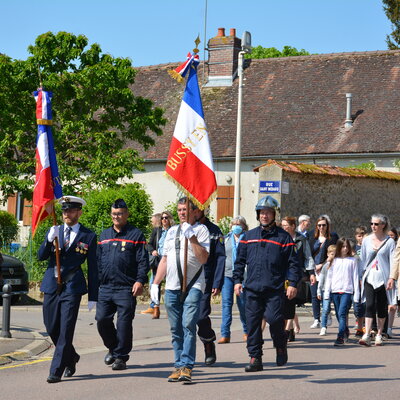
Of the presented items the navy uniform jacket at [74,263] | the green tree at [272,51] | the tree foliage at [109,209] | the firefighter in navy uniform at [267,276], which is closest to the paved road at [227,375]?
the firefighter in navy uniform at [267,276]

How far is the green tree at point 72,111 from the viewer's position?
2838cm

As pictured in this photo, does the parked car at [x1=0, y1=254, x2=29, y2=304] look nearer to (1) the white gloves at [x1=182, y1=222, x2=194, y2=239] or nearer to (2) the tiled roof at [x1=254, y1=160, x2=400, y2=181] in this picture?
(2) the tiled roof at [x1=254, y1=160, x2=400, y2=181]

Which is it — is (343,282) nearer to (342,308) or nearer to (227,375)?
(342,308)

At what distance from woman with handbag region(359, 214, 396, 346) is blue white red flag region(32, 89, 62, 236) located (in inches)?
198

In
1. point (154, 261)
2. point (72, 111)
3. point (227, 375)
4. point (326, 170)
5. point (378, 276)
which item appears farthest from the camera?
point (72, 111)

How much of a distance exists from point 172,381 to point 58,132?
20.7 metres

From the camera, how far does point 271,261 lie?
1021 cm

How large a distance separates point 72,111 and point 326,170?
35.5ft

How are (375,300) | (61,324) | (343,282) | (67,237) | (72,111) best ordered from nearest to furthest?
(61,324) < (67,237) < (375,300) < (343,282) < (72,111)

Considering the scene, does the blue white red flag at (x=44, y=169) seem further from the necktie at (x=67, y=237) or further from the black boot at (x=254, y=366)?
the black boot at (x=254, y=366)

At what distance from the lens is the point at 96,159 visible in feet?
94.3

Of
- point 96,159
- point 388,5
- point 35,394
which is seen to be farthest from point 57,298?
point 388,5

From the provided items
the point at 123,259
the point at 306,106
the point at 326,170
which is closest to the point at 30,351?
the point at 123,259

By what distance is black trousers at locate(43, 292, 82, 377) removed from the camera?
9281mm
